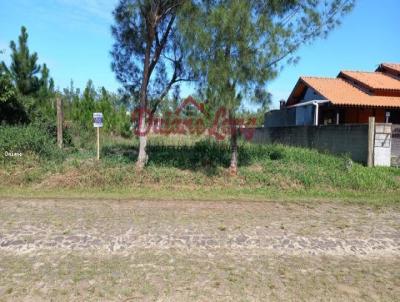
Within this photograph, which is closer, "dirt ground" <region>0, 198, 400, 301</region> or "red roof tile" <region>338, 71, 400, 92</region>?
"dirt ground" <region>0, 198, 400, 301</region>

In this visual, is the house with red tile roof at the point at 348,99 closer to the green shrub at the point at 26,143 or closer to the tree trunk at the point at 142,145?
the tree trunk at the point at 142,145

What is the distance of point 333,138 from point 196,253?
10.5 meters

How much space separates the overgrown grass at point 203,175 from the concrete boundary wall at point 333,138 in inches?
34.0

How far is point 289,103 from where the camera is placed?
83.5 ft

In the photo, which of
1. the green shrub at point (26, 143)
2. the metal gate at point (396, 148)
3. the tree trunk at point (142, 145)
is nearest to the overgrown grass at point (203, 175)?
the green shrub at point (26, 143)

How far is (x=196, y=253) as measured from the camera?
4.70 metres

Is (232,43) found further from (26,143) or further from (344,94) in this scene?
(344,94)

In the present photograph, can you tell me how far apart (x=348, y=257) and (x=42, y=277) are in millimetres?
3809

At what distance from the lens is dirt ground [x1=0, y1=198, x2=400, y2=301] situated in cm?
364

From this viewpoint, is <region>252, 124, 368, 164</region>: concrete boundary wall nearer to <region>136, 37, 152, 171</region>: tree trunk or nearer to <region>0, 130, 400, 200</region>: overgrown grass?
<region>0, 130, 400, 200</region>: overgrown grass

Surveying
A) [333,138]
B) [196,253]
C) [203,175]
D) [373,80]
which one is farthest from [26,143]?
[373,80]

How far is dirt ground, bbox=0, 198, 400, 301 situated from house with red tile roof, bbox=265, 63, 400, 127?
13.0 metres

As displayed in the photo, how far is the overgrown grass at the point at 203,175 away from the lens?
9531mm

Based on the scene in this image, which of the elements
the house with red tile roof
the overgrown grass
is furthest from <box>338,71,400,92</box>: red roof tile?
the overgrown grass
